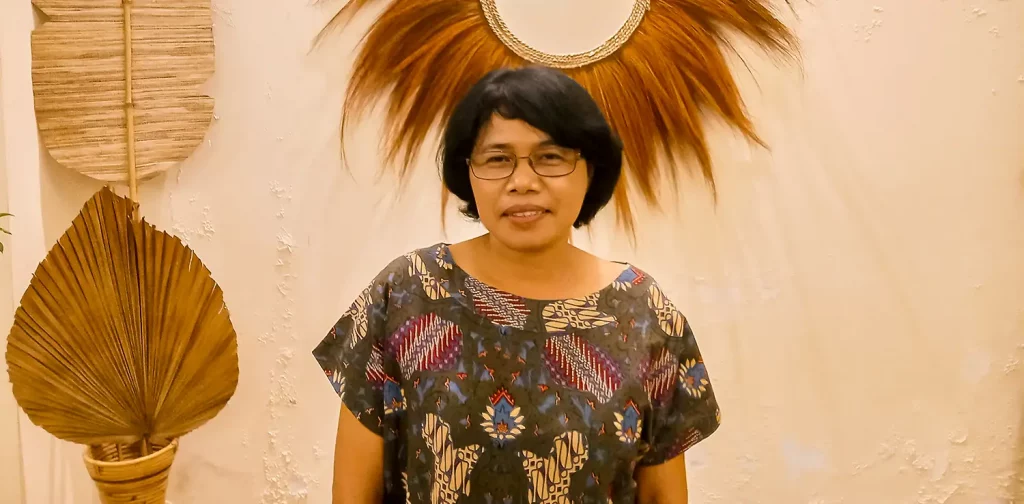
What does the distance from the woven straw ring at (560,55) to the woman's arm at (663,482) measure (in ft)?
2.35

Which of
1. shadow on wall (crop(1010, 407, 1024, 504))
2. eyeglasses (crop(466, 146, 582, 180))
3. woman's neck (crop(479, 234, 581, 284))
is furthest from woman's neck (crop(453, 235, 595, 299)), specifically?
shadow on wall (crop(1010, 407, 1024, 504))

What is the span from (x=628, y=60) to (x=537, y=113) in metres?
0.51

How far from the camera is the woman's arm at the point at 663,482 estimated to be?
3.13ft

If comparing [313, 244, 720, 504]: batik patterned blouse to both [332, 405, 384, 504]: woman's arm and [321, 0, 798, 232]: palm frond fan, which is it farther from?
[321, 0, 798, 232]: palm frond fan

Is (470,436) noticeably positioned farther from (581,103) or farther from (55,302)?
(55,302)

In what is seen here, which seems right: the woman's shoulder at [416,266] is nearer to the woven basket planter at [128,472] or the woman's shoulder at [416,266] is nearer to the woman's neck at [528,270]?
the woman's neck at [528,270]

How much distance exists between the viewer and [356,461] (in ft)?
3.01

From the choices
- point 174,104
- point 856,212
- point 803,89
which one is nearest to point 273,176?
point 174,104

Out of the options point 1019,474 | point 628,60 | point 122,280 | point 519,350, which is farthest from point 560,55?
point 1019,474

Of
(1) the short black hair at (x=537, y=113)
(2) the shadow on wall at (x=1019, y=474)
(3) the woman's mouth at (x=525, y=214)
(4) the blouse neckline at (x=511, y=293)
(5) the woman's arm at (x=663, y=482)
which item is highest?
(1) the short black hair at (x=537, y=113)

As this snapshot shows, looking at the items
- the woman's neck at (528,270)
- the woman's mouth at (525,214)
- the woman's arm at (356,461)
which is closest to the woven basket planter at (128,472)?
the woman's arm at (356,461)

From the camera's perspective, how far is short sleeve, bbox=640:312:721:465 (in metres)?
0.93

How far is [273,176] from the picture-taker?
52.8 inches

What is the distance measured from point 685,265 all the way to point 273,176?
839 mm
